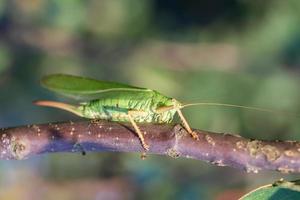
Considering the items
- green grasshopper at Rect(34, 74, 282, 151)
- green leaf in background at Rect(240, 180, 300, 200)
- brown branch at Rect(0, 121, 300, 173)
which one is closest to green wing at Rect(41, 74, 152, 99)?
green grasshopper at Rect(34, 74, 282, 151)

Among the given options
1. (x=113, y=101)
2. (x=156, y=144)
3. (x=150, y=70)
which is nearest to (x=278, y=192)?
(x=156, y=144)

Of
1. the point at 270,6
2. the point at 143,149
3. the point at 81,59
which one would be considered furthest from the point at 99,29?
the point at 143,149

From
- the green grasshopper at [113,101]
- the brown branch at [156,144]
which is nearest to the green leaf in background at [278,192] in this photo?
the brown branch at [156,144]

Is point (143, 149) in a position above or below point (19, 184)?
above

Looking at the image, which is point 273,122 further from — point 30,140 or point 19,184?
point 30,140

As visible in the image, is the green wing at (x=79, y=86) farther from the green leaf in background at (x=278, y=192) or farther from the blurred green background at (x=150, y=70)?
the blurred green background at (x=150, y=70)

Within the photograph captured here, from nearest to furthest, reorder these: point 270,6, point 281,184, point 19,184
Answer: point 281,184
point 19,184
point 270,6
